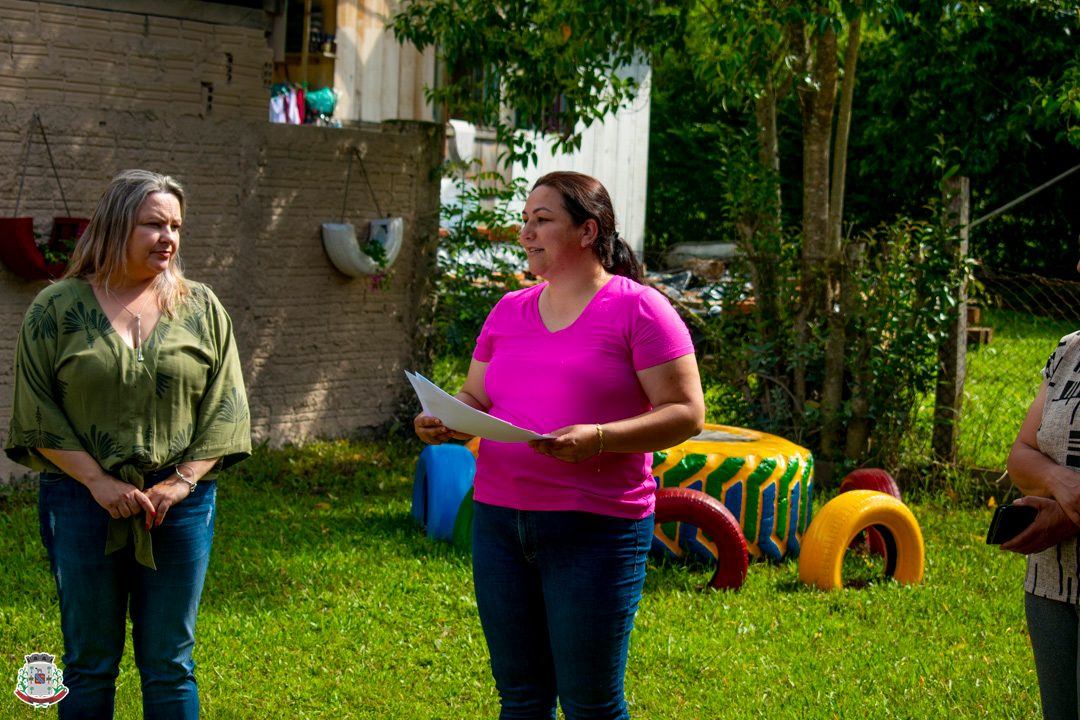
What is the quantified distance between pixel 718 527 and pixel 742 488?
486 mm

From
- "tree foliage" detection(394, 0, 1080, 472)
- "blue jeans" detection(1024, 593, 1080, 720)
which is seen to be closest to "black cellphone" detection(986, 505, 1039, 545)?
"blue jeans" detection(1024, 593, 1080, 720)

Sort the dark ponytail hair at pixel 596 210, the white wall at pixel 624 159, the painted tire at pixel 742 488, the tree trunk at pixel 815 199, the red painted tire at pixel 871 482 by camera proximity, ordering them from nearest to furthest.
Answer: the dark ponytail hair at pixel 596 210 → the painted tire at pixel 742 488 → the red painted tire at pixel 871 482 → the tree trunk at pixel 815 199 → the white wall at pixel 624 159

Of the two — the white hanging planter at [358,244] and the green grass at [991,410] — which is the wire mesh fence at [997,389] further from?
the white hanging planter at [358,244]

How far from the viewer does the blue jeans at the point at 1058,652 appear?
9.40ft

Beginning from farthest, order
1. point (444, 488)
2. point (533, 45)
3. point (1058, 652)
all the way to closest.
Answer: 1. point (533, 45)
2. point (444, 488)
3. point (1058, 652)

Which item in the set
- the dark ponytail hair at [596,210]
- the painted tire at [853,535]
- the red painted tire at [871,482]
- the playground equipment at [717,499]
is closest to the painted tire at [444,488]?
the playground equipment at [717,499]

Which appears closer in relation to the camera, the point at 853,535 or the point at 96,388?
the point at 96,388

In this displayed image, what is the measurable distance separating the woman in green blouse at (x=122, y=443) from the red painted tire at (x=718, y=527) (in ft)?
9.17

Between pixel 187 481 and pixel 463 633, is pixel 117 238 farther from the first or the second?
pixel 463 633

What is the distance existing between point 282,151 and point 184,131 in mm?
714

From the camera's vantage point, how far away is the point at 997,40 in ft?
45.6

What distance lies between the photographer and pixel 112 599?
3.30 metres

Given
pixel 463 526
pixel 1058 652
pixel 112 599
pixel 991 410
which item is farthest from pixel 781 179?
pixel 112 599

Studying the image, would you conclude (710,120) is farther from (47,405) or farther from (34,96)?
(47,405)
